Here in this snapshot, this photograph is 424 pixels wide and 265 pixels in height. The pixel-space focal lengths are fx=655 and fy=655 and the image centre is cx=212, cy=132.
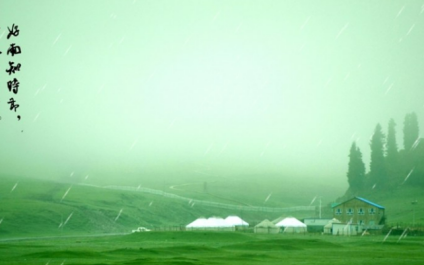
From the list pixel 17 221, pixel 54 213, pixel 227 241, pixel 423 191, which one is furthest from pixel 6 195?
pixel 423 191

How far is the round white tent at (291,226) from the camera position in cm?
13926

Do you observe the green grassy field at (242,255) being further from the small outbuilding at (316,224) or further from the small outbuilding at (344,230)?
the small outbuilding at (316,224)

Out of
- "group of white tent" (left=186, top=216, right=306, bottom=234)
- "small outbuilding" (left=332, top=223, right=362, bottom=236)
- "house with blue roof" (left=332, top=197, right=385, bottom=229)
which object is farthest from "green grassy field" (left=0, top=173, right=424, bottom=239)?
"group of white tent" (left=186, top=216, right=306, bottom=234)

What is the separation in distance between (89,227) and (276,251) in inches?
3154

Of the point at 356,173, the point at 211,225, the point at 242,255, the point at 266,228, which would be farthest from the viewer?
the point at 356,173

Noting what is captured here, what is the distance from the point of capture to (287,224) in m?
140

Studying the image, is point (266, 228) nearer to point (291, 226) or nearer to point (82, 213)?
point (291, 226)

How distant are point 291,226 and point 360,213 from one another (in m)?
16.2

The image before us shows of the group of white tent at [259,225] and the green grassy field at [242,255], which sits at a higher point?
the group of white tent at [259,225]

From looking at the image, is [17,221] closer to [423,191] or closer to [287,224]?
[287,224]

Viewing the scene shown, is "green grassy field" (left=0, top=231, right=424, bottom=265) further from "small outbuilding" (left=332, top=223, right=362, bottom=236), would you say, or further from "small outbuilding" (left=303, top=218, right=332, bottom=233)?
"small outbuilding" (left=303, top=218, right=332, bottom=233)

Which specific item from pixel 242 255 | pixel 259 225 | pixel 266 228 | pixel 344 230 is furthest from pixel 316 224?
pixel 242 255

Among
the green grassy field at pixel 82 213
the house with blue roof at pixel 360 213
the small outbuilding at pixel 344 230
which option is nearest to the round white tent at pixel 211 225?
the small outbuilding at pixel 344 230

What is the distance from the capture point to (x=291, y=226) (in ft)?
460
